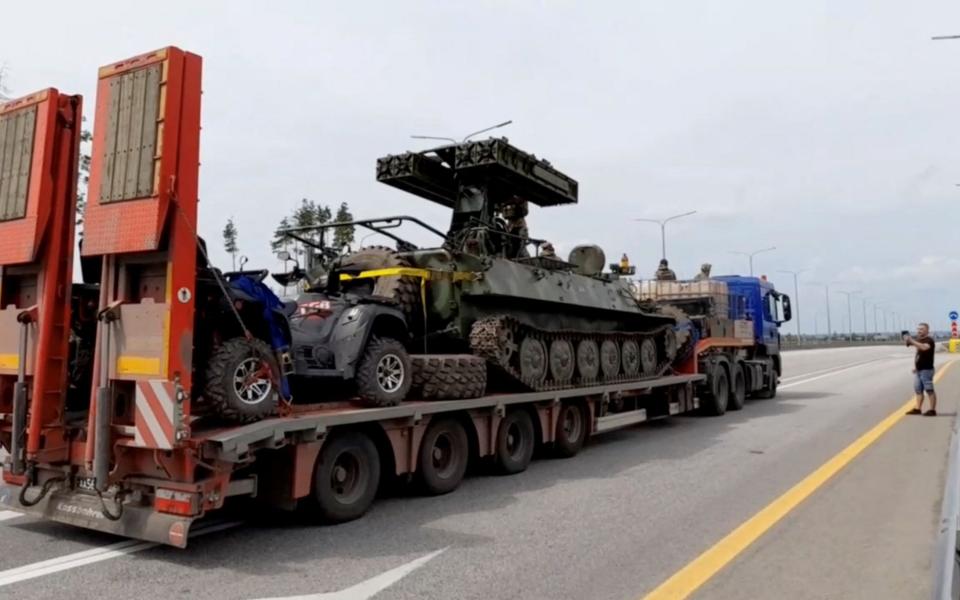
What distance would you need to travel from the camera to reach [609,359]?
12.4 meters

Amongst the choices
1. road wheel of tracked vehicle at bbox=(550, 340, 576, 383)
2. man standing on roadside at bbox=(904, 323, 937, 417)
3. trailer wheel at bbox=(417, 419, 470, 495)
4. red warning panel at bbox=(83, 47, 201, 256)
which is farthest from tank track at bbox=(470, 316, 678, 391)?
man standing on roadside at bbox=(904, 323, 937, 417)

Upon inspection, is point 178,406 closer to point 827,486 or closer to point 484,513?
point 484,513

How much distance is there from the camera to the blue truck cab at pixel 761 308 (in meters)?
18.8

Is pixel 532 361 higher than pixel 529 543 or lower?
higher

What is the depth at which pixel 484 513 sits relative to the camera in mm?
7277

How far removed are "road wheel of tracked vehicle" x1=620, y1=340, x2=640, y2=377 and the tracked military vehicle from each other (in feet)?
0.06

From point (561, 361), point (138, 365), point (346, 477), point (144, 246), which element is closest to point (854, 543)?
point (346, 477)

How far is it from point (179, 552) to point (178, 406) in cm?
126

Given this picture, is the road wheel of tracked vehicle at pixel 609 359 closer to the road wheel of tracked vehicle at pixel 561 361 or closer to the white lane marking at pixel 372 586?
the road wheel of tracked vehicle at pixel 561 361

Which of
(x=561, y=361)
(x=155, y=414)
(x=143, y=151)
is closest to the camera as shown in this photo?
(x=155, y=414)

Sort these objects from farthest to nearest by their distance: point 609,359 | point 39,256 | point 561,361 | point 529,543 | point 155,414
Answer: point 609,359 < point 561,361 < point 39,256 < point 529,543 < point 155,414

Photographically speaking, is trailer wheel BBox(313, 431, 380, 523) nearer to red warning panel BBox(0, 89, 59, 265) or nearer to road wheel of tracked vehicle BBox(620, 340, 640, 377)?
red warning panel BBox(0, 89, 59, 265)

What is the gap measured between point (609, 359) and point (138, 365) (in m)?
8.13

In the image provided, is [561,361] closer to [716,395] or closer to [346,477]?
[346,477]
